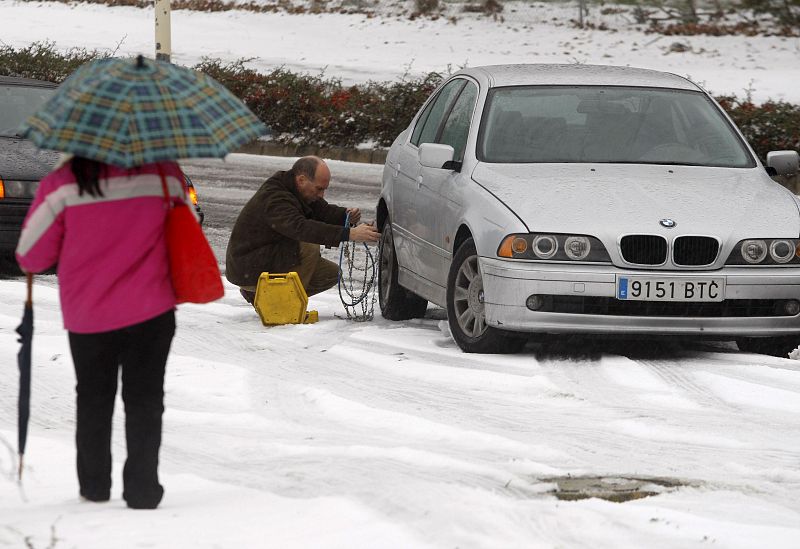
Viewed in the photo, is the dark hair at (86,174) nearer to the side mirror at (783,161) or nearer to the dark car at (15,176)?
the side mirror at (783,161)

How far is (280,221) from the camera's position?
9.28 metres

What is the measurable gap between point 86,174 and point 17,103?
8.64 m

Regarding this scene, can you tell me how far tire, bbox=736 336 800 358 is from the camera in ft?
26.8

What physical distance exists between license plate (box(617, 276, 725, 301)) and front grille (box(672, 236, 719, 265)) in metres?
0.10

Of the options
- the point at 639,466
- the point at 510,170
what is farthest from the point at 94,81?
the point at 510,170

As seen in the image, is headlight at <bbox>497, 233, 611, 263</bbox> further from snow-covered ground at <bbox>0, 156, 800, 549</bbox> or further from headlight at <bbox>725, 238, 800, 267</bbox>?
headlight at <bbox>725, 238, 800, 267</bbox>

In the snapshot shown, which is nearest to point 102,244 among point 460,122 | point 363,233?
point 363,233

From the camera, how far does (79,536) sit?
177 inches

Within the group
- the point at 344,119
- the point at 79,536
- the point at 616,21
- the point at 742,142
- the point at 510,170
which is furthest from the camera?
the point at 616,21

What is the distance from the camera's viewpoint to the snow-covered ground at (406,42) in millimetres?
35094

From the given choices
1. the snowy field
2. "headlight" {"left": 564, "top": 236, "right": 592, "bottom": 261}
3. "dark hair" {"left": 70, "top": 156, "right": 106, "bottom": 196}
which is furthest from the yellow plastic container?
"dark hair" {"left": 70, "top": 156, "right": 106, "bottom": 196}

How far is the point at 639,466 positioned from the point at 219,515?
1746 mm

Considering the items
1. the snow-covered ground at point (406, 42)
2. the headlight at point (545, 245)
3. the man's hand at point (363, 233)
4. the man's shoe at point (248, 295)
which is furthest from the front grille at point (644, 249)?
the snow-covered ground at point (406, 42)

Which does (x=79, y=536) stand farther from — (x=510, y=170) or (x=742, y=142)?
(x=742, y=142)
